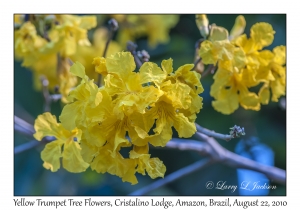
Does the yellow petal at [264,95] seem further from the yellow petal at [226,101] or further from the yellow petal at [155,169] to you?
the yellow petal at [155,169]

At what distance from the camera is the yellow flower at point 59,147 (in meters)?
1.72

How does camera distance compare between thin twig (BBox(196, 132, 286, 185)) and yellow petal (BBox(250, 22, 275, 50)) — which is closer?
yellow petal (BBox(250, 22, 275, 50))

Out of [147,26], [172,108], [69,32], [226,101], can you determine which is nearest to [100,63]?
[172,108]

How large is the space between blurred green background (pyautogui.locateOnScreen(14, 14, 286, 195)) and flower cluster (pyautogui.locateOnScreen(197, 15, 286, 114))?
0.71 metres

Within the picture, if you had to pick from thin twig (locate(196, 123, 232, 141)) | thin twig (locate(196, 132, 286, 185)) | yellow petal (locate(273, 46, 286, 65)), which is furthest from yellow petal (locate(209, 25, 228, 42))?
thin twig (locate(196, 132, 286, 185))

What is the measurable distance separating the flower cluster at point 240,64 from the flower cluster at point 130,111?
1.05ft

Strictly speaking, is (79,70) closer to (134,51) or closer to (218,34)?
(134,51)

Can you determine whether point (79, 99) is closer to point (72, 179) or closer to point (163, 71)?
point (163, 71)

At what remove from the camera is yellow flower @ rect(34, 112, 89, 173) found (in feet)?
5.63

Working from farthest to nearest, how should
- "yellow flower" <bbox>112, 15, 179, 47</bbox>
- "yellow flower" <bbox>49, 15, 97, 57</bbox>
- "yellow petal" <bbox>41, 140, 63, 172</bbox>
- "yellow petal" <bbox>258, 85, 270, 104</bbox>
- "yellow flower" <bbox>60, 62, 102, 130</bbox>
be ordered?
"yellow flower" <bbox>112, 15, 179, 47</bbox>
"yellow flower" <bbox>49, 15, 97, 57</bbox>
"yellow petal" <bbox>258, 85, 270, 104</bbox>
"yellow petal" <bbox>41, 140, 63, 172</bbox>
"yellow flower" <bbox>60, 62, 102, 130</bbox>

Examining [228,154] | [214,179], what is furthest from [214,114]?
[228,154]

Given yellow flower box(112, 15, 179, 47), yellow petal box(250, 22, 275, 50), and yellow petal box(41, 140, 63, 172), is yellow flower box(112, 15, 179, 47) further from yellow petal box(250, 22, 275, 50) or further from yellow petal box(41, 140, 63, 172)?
yellow petal box(41, 140, 63, 172)

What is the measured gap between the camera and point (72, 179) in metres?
3.27

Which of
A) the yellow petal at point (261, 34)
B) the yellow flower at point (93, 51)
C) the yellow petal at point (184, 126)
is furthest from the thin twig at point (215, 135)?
the yellow flower at point (93, 51)
